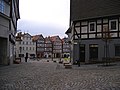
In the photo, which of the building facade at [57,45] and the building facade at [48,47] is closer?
the building facade at [48,47]

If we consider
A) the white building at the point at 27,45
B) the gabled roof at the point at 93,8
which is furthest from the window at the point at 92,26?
the white building at the point at 27,45

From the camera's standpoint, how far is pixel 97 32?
38625 mm

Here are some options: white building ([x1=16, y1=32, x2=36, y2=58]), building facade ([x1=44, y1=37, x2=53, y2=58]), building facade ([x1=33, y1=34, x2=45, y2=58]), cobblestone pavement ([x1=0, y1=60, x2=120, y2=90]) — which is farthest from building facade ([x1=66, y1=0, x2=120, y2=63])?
building facade ([x1=44, y1=37, x2=53, y2=58])

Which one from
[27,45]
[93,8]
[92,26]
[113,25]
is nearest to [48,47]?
[27,45]

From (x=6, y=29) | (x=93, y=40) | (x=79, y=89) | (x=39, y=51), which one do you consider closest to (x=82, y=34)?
(x=93, y=40)

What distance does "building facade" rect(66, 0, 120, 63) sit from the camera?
119ft

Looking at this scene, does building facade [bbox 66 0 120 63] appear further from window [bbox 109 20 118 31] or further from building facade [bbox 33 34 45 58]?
building facade [bbox 33 34 45 58]

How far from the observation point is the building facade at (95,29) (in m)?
36.2

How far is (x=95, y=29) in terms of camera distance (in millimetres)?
38906

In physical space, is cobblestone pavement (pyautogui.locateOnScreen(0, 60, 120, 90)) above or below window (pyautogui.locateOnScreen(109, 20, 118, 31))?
below

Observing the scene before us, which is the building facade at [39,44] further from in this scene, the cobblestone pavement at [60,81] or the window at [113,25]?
the cobblestone pavement at [60,81]

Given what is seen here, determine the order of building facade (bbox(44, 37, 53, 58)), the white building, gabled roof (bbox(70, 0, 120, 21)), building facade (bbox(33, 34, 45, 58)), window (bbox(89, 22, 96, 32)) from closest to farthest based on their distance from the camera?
gabled roof (bbox(70, 0, 120, 21)) < window (bbox(89, 22, 96, 32)) < the white building < building facade (bbox(33, 34, 45, 58)) < building facade (bbox(44, 37, 53, 58))

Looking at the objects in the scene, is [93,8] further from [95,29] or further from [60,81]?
[60,81]

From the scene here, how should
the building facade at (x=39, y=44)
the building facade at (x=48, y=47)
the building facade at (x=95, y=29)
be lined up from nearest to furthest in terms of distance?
Result: the building facade at (x=95, y=29), the building facade at (x=39, y=44), the building facade at (x=48, y=47)
